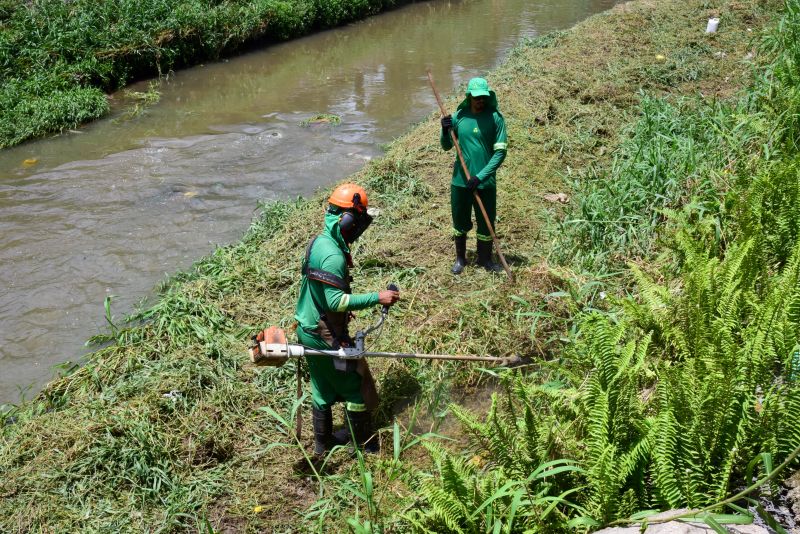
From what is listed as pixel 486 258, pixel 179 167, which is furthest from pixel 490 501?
pixel 179 167

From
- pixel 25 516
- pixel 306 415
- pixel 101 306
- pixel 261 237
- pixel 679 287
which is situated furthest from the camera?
pixel 261 237

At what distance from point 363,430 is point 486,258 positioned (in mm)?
2297

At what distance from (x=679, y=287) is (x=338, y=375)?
2.37 m

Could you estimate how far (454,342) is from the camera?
5023 mm

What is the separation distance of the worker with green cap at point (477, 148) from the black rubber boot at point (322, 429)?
2.36 m

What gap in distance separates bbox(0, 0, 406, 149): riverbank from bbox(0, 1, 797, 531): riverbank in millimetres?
6045

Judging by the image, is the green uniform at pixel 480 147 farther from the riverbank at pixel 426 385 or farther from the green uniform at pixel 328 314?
the green uniform at pixel 328 314

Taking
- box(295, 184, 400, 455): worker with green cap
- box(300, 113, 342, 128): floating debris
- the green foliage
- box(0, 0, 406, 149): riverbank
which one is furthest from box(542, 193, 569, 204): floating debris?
box(0, 0, 406, 149): riverbank

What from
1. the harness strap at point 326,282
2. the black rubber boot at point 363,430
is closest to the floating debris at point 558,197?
the black rubber boot at point 363,430

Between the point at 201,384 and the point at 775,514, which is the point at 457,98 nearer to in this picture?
the point at 201,384

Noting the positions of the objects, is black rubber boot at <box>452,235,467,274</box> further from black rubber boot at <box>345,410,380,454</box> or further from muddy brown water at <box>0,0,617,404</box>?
muddy brown water at <box>0,0,617,404</box>

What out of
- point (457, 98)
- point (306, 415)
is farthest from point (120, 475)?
point (457, 98)

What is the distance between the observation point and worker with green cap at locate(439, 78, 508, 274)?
555 centimetres

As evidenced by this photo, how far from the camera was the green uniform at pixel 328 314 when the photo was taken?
13.0ft
